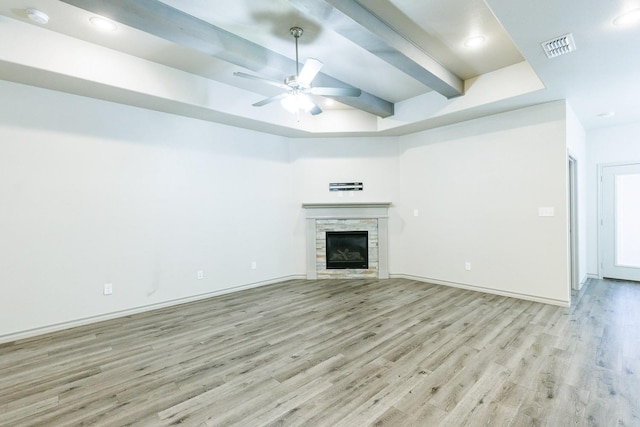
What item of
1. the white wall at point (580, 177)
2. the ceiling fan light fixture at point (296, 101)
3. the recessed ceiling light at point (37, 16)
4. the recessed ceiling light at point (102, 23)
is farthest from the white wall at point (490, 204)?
the recessed ceiling light at point (37, 16)

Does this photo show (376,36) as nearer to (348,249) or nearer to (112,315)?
(348,249)

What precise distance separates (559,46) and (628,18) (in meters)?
0.45

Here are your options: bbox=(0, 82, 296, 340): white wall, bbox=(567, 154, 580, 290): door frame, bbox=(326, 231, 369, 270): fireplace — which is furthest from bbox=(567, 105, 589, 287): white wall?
bbox=(0, 82, 296, 340): white wall

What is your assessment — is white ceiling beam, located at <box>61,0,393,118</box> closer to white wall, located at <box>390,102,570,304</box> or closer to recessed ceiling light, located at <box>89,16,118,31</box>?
recessed ceiling light, located at <box>89,16,118,31</box>

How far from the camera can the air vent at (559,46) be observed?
2615 millimetres

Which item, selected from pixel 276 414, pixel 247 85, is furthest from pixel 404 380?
pixel 247 85

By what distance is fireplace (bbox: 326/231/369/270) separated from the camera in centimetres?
588

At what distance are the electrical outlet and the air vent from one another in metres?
5.26

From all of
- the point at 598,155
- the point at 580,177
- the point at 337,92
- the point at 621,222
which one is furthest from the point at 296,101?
the point at 621,222

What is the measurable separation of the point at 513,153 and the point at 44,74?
Result: 5.75m

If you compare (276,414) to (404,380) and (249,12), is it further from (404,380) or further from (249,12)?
(249,12)

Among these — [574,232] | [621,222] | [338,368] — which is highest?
[621,222]

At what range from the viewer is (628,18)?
234 cm

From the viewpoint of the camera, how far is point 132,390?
2262 millimetres
